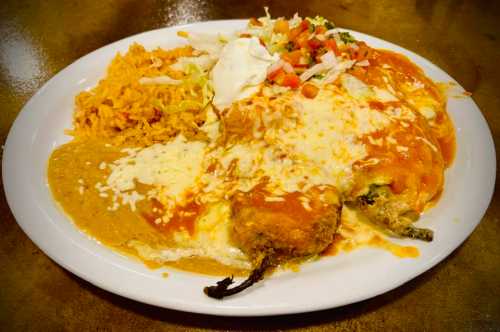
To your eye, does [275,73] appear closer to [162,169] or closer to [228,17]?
[162,169]

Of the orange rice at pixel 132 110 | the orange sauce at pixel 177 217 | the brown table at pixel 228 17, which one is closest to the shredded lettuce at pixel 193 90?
the orange rice at pixel 132 110

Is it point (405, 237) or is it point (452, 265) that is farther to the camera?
point (452, 265)

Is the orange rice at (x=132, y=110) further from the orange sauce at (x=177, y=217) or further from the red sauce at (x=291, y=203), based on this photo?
the red sauce at (x=291, y=203)

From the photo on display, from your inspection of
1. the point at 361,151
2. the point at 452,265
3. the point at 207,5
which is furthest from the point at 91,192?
the point at 207,5

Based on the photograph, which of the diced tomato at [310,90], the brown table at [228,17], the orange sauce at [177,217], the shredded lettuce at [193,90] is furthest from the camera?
the shredded lettuce at [193,90]

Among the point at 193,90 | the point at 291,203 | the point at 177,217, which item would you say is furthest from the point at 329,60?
the point at 177,217

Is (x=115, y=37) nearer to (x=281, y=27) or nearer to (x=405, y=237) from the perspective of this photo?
(x=281, y=27)
